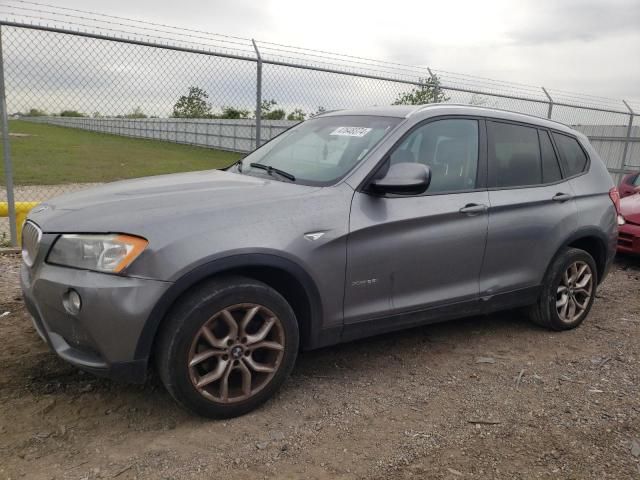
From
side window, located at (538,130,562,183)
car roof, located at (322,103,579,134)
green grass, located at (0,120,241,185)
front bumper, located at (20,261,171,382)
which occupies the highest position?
car roof, located at (322,103,579,134)

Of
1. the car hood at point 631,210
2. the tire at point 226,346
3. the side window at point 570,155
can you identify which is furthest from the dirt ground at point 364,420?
the car hood at point 631,210

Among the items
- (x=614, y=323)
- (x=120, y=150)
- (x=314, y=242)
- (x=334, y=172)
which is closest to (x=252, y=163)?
(x=334, y=172)

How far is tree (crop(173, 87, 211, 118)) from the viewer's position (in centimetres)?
726

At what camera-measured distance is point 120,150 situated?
27391mm

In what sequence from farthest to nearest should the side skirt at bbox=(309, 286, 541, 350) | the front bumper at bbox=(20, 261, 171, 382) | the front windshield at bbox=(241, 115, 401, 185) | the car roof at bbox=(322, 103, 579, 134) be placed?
the car roof at bbox=(322, 103, 579, 134)
the front windshield at bbox=(241, 115, 401, 185)
the side skirt at bbox=(309, 286, 541, 350)
the front bumper at bbox=(20, 261, 171, 382)

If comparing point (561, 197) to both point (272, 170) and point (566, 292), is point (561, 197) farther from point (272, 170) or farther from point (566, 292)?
point (272, 170)

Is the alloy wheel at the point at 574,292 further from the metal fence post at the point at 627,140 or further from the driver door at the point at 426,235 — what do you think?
the metal fence post at the point at 627,140

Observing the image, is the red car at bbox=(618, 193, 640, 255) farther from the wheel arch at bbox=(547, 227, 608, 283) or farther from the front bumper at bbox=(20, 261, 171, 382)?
the front bumper at bbox=(20, 261, 171, 382)

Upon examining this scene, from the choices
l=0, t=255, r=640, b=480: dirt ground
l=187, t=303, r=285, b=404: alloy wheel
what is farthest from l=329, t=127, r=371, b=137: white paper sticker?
l=0, t=255, r=640, b=480: dirt ground

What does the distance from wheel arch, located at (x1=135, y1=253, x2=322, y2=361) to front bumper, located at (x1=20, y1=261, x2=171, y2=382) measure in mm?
46

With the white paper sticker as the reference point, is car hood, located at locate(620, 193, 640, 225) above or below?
below

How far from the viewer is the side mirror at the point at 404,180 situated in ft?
10.4

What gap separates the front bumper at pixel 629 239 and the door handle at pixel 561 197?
3096 millimetres

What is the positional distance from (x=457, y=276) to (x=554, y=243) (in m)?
1.06
